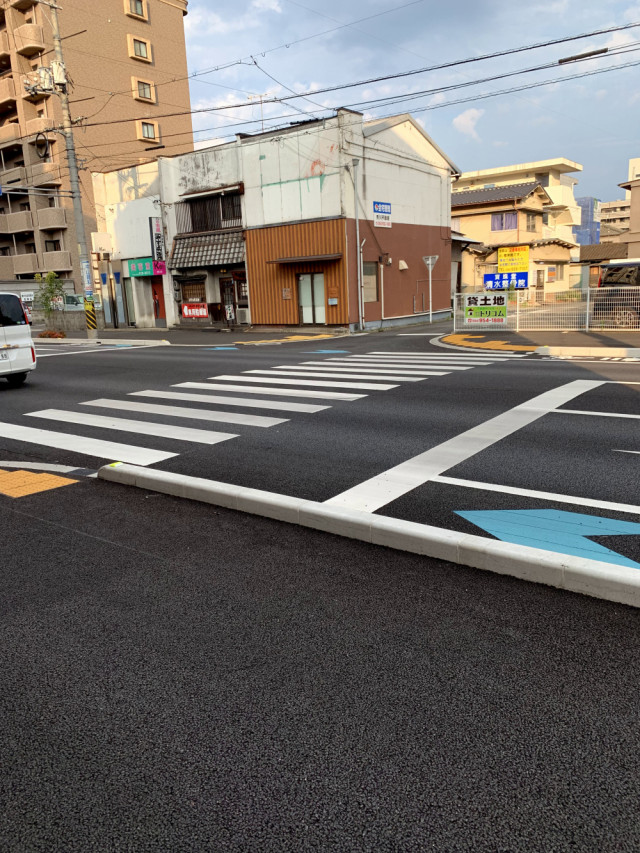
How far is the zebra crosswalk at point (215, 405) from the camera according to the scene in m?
8.35

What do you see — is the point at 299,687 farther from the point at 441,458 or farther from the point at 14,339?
the point at 14,339

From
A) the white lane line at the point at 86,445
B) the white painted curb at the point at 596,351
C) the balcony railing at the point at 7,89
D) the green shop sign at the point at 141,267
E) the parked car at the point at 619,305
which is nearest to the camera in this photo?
the white lane line at the point at 86,445

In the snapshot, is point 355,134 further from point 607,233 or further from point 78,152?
point 607,233

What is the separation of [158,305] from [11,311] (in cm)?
2229

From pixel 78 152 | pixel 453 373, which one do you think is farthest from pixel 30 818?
pixel 78 152

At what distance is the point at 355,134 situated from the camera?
26234mm

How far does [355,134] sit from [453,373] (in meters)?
17.1

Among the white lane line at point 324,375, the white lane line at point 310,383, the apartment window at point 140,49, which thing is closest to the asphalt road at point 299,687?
the white lane line at point 310,383

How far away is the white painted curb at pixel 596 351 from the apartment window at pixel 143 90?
43.9 meters

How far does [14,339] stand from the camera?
13.0m

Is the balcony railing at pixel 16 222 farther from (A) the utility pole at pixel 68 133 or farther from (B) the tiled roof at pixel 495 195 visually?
(B) the tiled roof at pixel 495 195

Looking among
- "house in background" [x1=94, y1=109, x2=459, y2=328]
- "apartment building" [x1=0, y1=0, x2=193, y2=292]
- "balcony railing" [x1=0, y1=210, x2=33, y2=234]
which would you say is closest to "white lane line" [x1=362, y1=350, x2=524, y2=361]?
"house in background" [x1=94, y1=109, x2=459, y2=328]

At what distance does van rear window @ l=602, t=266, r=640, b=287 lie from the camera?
22203 millimetres

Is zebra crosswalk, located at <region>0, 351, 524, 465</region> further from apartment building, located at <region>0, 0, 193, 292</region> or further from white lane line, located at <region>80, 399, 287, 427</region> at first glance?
apartment building, located at <region>0, 0, 193, 292</region>
